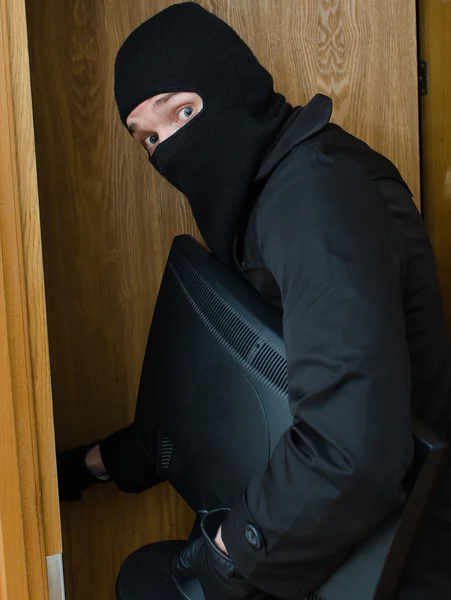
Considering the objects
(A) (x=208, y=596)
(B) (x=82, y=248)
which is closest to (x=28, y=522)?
(A) (x=208, y=596)

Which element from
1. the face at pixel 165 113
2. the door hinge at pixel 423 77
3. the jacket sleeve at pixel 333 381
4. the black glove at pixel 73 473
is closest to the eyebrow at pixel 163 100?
the face at pixel 165 113

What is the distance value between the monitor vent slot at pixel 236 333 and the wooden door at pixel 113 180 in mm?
400

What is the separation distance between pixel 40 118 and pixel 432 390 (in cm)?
96

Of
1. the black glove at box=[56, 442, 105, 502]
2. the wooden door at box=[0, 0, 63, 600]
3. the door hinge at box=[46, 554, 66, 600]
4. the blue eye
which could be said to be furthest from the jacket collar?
the black glove at box=[56, 442, 105, 502]

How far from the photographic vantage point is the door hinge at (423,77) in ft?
6.12

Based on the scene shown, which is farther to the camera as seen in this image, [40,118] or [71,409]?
[71,409]

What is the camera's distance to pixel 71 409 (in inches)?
64.1

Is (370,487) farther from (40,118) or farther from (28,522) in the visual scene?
(40,118)

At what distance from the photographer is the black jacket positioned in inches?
35.7

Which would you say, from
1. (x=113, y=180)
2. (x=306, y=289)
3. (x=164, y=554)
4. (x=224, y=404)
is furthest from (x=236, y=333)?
(x=113, y=180)

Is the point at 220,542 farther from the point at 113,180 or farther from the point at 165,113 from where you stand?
the point at 113,180

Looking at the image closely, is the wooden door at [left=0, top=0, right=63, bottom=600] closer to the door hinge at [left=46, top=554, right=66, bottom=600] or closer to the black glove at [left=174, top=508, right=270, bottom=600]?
the door hinge at [left=46, top=554, right=66, bottom=600]

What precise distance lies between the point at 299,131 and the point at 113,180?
628 mm

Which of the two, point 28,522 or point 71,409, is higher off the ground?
point 28,522
